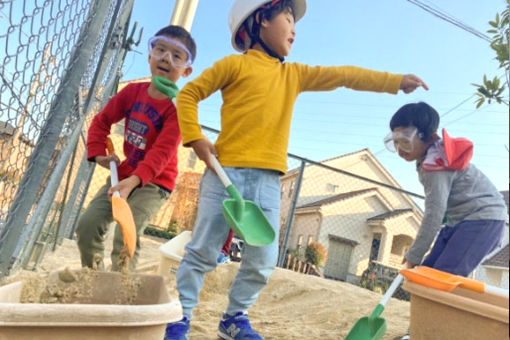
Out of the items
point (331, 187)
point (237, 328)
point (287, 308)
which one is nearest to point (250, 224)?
point (237, 328)

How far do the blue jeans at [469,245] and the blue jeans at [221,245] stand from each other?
110cm

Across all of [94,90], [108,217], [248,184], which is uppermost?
[94,90]

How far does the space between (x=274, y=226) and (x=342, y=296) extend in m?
2.10

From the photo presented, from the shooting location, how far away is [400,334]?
2.37m

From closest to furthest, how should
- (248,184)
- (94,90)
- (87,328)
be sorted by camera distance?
(87,328), (248,184), (94,90)

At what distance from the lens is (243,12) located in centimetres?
207

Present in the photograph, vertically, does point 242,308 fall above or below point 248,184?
below

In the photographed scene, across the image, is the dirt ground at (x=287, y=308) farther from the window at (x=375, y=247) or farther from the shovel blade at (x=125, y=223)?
the window at (x=375, y=247)

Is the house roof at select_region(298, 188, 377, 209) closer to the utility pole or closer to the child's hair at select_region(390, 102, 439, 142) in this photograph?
the utility pole

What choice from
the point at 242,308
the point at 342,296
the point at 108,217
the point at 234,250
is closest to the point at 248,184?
the point at 242,308

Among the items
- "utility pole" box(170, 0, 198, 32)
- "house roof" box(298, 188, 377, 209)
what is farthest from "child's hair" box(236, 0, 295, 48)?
"house roof" box(298, 188, 377, 209)

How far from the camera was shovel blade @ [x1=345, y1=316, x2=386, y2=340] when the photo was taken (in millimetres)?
1680

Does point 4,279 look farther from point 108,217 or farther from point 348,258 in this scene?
point 348,258

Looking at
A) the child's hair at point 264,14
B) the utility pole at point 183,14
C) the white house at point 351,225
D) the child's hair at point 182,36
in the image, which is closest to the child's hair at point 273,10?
the child's hair at point 264,14
